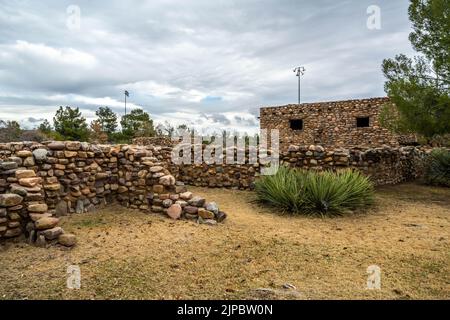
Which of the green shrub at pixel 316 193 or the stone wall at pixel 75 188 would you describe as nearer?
the stone wall at pixel 75 188

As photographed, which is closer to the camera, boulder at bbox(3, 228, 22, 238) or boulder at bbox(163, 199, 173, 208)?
boulder at bbox(3, 228, 22, 238)

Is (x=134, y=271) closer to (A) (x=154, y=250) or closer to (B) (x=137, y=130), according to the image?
(A) (x=154, y=250)

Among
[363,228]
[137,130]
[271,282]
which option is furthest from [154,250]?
[137,130]

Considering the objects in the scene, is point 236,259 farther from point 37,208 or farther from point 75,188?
point 75,188

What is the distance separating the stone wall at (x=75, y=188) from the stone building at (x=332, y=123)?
1212 cm

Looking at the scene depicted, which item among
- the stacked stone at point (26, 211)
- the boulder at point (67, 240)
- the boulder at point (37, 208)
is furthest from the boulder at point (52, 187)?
the boulder at point (67, 240)

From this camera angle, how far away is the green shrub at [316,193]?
6191 millimetres

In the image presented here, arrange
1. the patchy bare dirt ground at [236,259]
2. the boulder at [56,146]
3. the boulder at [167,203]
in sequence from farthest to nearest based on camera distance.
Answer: the boulder at [167,203], the boulder at [56,146], the patchy bare dirt ground at [236,259]

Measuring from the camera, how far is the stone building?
1516cm

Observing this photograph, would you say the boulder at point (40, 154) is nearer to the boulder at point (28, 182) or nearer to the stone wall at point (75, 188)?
the stone wall at point (75, 188)

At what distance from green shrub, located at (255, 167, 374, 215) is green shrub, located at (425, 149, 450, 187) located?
4916 mm

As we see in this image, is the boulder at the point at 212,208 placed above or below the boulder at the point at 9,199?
below

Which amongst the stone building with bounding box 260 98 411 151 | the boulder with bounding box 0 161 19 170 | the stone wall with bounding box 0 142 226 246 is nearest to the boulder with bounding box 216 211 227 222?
the stone wall with bounding box 0 142 226 246

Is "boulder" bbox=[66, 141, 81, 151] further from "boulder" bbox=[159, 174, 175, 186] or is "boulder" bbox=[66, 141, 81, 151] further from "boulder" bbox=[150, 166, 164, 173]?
"boulder" bbox=[159, 174, 175, 186]
